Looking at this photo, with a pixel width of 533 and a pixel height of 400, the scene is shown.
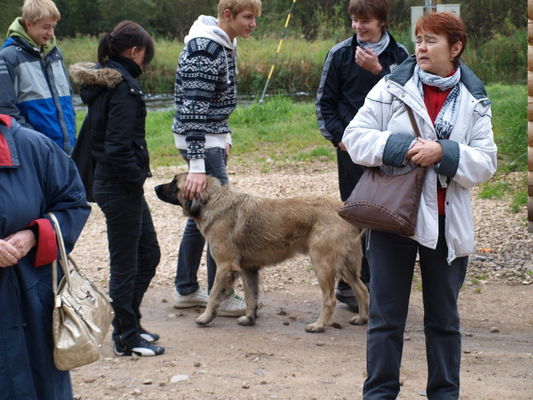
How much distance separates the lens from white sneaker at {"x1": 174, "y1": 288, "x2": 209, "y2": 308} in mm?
6984

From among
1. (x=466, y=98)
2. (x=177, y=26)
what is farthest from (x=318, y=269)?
(x=177, y=26)

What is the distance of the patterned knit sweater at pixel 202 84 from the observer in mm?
5984

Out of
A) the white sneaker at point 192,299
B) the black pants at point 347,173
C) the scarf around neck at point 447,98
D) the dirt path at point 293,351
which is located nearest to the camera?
the scarf around neck at point 447,98

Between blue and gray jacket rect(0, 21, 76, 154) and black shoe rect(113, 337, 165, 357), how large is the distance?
1582mm

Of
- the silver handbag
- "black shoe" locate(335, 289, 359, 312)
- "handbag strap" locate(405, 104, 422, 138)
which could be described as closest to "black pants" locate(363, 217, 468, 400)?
"handbag strap" locate(405, 104, 422, 138)

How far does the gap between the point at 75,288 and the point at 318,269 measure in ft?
10.3

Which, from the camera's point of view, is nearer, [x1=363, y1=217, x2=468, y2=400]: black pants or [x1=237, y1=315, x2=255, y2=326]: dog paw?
[x1=363, y1=217, x2=468, y2=400]: black pants

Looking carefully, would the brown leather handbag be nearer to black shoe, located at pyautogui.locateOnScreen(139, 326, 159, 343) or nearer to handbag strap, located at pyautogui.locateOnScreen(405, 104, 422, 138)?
handbag strap, located at pyautogui.locateOnScreen(405, 104, 422, 138)

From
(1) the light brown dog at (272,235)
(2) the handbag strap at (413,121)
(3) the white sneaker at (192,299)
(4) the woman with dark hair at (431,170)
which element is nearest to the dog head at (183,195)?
(1) the light brown dog at (272,235)

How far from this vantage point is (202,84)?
5.98 m

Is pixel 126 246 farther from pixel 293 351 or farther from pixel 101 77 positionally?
pixel 293 351

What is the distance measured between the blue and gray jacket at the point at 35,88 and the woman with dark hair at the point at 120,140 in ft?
2.31

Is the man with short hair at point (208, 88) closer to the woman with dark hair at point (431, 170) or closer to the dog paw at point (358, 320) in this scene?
the dog paw at point (358, 320)

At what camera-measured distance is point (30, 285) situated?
3398mm
